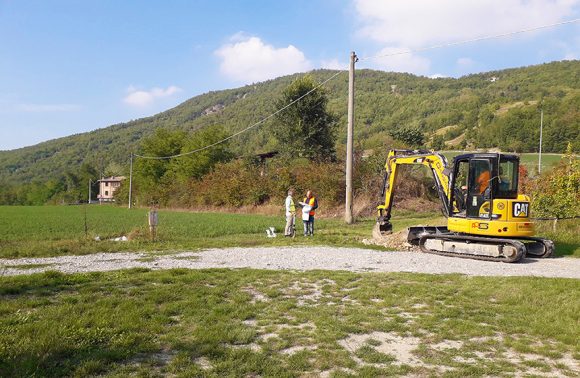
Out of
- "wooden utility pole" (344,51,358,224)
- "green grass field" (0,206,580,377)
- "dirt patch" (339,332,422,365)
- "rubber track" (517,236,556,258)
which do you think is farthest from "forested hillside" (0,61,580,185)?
"dirt patch" (339,332,422,365)

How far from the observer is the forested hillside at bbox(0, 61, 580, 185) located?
5475cm

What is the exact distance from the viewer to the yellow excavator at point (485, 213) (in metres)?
12.3

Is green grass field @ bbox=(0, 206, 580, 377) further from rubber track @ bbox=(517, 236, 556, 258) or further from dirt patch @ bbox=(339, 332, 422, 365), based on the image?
rubber track @ bbox=(517, 236, 556, 258)

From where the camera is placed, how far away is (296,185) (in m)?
38.6

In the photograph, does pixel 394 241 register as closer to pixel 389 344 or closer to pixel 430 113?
pixel 389 344

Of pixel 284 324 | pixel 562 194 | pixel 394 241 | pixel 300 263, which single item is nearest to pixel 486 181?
pixel 394 241

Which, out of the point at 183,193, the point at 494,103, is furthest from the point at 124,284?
the point at 494,103

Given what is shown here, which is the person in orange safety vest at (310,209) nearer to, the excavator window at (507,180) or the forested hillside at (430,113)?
the excavator window at (507,180)

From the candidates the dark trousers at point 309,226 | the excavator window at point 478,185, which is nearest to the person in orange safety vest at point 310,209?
the dark trousers at point 309,226

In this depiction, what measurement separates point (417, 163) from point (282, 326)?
10.1 meters

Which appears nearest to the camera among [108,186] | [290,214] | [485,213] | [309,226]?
[485,213]

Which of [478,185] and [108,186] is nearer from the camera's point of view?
[478,185]

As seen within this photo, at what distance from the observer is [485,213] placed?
1262 centimetres

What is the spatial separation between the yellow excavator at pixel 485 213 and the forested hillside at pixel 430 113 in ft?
81.7
